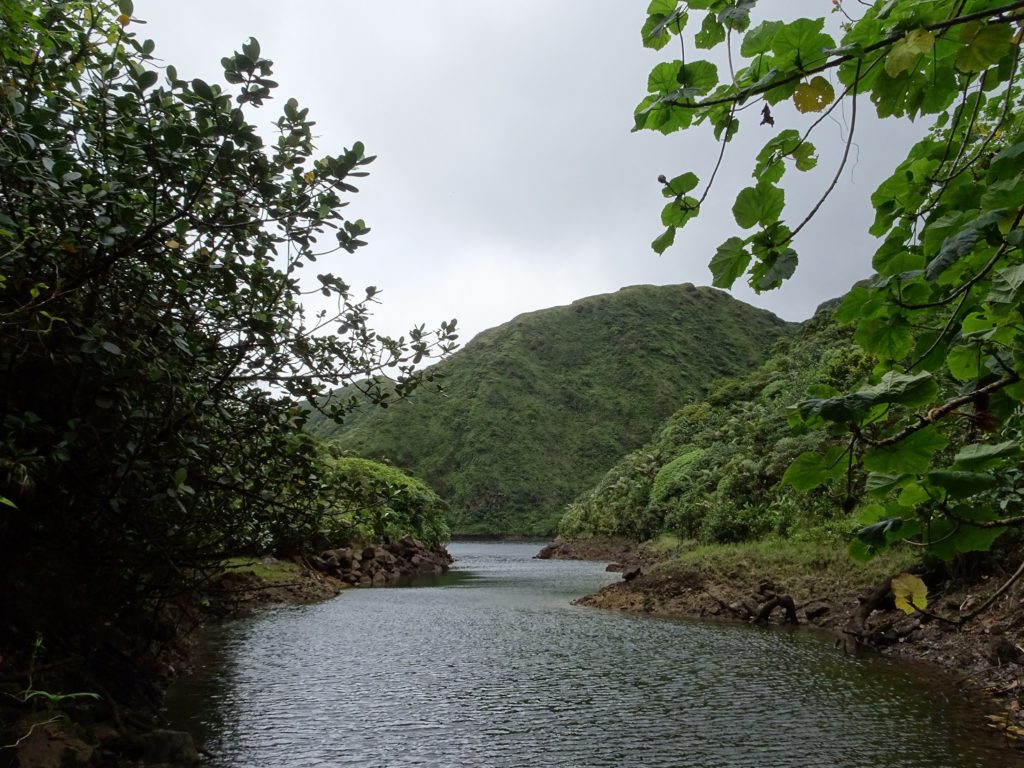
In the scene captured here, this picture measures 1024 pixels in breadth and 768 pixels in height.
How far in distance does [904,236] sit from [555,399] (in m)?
134

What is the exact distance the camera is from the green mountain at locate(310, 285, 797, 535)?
117 m

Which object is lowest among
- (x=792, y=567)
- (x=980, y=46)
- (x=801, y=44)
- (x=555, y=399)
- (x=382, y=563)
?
(x=792, y=567)

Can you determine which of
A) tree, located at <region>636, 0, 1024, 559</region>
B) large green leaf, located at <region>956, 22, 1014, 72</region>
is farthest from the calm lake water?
large green leaf, located at <region>956, 22, 1014, 72</region>

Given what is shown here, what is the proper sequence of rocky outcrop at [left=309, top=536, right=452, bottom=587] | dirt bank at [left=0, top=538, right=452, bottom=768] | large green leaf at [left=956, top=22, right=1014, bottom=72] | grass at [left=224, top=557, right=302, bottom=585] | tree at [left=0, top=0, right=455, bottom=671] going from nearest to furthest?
large green leaf at [left=956, top=22, right=1014, bottom=72], tree at [left=0, top=0, right=455, bottom=671], dirt bank at [left=0, top=538, right=452, bottom=768], grass at [left=224, top=557, right=302, bottom=585], rocky outcrop at [left=309, top=536, right=452, bottom=587]

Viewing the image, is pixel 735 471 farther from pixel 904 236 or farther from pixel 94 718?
pixel 904 236

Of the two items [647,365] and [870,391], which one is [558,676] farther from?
[647,365]

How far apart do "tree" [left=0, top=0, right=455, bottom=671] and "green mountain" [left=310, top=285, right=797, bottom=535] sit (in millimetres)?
96380

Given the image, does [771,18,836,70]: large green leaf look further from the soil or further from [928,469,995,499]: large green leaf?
the soil

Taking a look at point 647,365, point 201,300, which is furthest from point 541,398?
point 201,300

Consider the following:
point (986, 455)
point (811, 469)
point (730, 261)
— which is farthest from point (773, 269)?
point (986, 455)

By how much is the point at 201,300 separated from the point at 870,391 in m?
6.92

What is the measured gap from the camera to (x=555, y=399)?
13662 centimetres

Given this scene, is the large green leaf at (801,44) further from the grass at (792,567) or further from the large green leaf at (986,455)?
the grass at (792,567)

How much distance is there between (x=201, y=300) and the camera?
7293 millimetres
